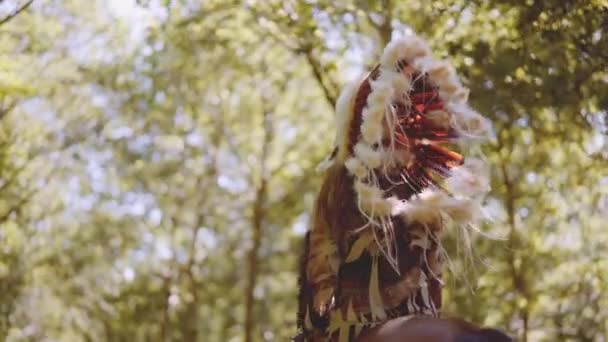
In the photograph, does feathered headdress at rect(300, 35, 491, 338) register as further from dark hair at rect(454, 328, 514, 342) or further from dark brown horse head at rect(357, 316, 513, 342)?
dark hair at rect(454, 328, 514, 342)

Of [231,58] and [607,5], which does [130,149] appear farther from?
[607,5]

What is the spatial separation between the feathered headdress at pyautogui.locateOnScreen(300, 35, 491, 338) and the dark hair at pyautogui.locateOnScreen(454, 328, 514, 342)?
515 millimetres

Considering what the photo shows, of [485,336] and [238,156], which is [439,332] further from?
[238,156]

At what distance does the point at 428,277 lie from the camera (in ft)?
9.61

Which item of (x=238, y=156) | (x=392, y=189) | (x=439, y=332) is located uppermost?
(x=439, y=332)

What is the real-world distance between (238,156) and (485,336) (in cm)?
1393

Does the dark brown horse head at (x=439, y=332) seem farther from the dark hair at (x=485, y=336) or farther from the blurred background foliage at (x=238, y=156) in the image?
the blurred background foliage at (x=238, y=156)

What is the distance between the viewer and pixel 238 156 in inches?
634

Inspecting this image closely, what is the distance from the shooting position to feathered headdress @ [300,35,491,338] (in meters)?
2.88

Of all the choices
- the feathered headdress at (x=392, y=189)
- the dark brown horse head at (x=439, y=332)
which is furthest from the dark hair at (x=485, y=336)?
the feathered headdress at (x=392, y=189)

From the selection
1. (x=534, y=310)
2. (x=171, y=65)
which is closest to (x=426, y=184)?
(x=534, y=310)

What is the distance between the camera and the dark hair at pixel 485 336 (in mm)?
2281

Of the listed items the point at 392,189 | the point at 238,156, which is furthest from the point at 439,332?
the point at 238,156

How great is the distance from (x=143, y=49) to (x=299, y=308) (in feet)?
37.5
